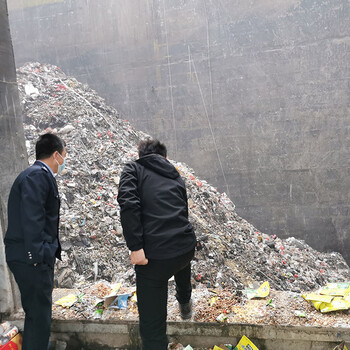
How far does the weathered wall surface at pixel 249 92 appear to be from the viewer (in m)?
7.49

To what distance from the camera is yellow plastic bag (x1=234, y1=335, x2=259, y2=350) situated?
205 centimetres

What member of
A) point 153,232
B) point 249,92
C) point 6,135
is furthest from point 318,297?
point 249,92

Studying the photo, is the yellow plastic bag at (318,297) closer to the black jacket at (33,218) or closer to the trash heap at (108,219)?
the black jacket at (33,218)

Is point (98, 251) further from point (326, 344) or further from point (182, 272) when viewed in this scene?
point (326, 344)

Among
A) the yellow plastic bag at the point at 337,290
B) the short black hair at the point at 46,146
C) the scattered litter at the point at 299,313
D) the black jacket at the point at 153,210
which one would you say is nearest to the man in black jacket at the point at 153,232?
the black jacket at the point at 153,210

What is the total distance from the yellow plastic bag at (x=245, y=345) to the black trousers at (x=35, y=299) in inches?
47.0

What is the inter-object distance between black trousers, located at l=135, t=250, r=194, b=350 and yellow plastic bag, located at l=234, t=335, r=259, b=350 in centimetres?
57

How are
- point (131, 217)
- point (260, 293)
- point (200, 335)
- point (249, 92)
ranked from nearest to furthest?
point (131, 217) → point (200, 335) → point (260, 293) → point (249, 92)

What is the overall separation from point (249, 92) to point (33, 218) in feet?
23.1

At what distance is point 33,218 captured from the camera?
1690mm

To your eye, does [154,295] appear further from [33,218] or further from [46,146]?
[46,146]

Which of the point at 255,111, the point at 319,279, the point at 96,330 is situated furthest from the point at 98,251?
Result: the point at 255,111

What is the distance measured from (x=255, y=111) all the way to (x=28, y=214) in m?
6.96

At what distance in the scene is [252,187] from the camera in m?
8.05
